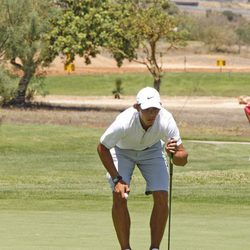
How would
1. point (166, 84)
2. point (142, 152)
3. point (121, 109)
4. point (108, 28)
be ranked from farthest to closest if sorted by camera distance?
point (166, 84)
point (121, 109)
point (108, 28)
point (142, 152)

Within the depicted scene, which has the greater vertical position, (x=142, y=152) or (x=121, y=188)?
(x=142, y=152)

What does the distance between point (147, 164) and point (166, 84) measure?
177 feet

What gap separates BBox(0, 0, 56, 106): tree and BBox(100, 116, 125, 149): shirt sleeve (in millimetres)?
31399

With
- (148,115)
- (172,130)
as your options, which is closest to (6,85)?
(172,130)

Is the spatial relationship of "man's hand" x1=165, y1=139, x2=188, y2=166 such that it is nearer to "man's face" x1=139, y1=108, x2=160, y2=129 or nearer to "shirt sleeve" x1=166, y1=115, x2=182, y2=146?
"shirt sleeve" x1=166, y1=115, x2=182, y2=146

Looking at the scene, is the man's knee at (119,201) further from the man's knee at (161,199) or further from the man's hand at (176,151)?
the man's hand at (176,151)

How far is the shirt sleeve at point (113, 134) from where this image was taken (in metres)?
9.09

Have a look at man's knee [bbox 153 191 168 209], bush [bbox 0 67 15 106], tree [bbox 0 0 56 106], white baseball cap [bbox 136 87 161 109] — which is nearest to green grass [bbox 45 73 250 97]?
tree [bbox 0 0 56 106]

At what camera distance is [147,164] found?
9.66 m

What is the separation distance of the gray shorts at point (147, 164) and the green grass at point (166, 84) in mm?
50984

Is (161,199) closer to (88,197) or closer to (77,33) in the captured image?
(88,197)

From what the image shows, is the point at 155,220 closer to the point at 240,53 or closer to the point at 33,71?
the point at 33,71

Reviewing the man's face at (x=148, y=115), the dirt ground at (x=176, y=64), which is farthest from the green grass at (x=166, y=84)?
the man's face at (x=148, y=115)

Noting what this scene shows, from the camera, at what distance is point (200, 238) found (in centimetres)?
1059
